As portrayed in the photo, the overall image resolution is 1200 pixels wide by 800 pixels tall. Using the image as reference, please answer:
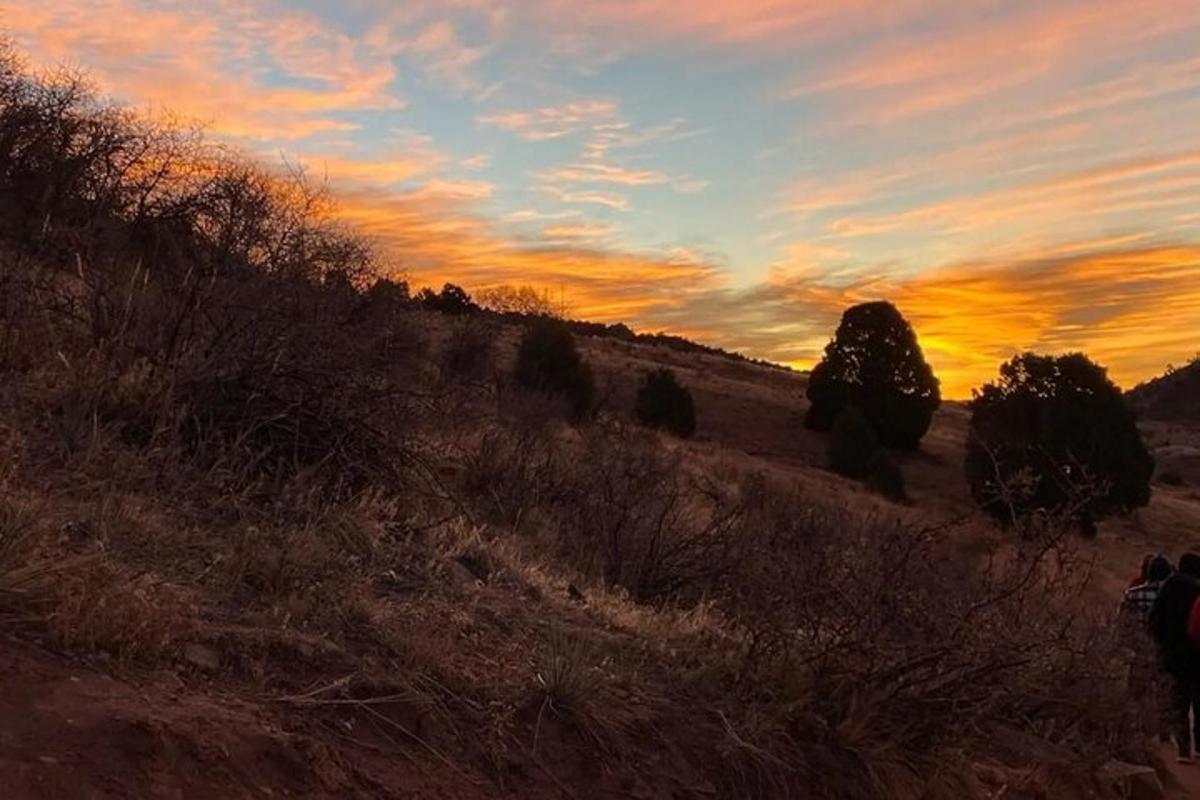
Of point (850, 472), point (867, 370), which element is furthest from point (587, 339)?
point (850, 472)

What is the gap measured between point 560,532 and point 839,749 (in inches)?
175

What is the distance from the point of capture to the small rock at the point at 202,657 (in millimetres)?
3998

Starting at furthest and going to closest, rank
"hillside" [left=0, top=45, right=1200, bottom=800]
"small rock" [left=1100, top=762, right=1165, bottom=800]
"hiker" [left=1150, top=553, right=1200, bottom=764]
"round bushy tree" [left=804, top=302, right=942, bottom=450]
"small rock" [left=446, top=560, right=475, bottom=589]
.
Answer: "round bushy tree" [left=804, top=302, right=942, bottom=450] < "hiker" [left=1150, top=553, right=1200, bottom=764] < "small rock" [left=1100, top=762, right=1165, bottom=800] < "small rock" [left=446, top=560, right=475, bottom=589] < "hillside" [left=0, top=45, right=1200, bottom=800]

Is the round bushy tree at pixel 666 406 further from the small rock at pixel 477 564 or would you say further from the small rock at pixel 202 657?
the small rock at pixel 202 657

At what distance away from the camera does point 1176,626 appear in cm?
960

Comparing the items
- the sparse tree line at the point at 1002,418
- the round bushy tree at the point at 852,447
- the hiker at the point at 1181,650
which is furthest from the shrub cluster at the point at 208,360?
the round bushy tree at the point at 852,447

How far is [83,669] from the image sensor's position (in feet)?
11.9

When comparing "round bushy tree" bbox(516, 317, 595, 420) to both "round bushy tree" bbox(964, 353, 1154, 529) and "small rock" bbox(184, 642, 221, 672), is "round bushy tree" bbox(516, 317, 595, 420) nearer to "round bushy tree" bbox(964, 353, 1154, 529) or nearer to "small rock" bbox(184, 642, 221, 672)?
"round bushy tree" bbox(964, 353, 1154, 529)

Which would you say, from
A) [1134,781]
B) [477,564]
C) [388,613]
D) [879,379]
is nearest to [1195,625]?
[1134,781]

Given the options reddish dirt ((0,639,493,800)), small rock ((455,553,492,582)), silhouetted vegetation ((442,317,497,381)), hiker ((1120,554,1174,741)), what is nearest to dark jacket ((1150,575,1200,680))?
hiker ((1120,554,1174,741))

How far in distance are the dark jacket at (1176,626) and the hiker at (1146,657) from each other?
0.10 m

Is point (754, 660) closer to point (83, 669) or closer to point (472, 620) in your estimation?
point (472, 620)

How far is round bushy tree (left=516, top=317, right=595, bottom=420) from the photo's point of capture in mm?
32906

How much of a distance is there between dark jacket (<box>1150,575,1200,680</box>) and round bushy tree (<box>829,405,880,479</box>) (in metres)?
28.7
